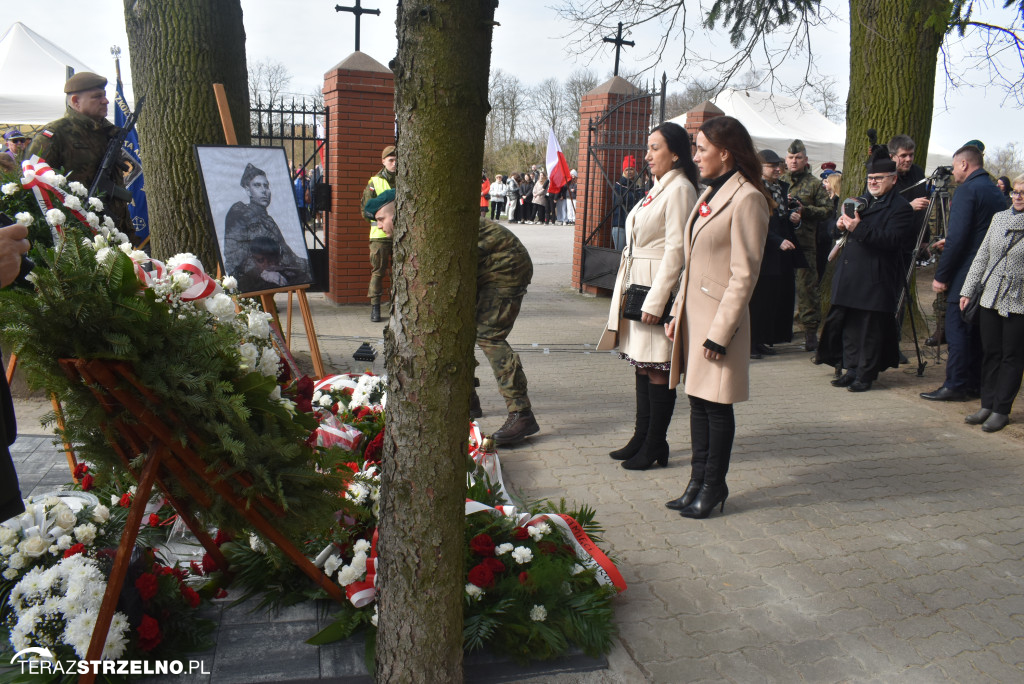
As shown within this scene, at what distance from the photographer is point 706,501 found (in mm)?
4395

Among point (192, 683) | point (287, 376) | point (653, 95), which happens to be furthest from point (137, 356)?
point (653, 95)

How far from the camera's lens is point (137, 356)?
2.44 metres

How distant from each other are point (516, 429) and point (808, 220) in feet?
15.9

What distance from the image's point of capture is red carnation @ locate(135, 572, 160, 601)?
9.45 ft

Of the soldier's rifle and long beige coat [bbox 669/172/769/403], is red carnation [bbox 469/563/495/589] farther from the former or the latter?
the soldier's rifle

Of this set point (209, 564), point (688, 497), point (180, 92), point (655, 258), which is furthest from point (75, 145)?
point (688, 497)

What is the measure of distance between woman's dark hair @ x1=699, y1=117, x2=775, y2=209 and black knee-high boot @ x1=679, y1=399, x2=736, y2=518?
1.07 m

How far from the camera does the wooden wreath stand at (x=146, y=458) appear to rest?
8.11ft

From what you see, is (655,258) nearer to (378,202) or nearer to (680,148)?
(680,148)

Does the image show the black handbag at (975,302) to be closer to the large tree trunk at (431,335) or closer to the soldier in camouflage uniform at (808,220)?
the soldier in camouflage uniform at (808,220)

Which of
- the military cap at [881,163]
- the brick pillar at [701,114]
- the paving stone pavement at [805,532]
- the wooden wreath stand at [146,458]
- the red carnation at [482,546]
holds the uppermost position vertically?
the brick pillar at [701,114]

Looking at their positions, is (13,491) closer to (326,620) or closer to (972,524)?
(326,620)

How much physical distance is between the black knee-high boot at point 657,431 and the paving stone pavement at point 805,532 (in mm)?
102

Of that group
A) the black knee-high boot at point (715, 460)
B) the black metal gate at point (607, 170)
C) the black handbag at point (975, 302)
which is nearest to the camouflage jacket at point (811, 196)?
the black handbag at point (975, 302)
